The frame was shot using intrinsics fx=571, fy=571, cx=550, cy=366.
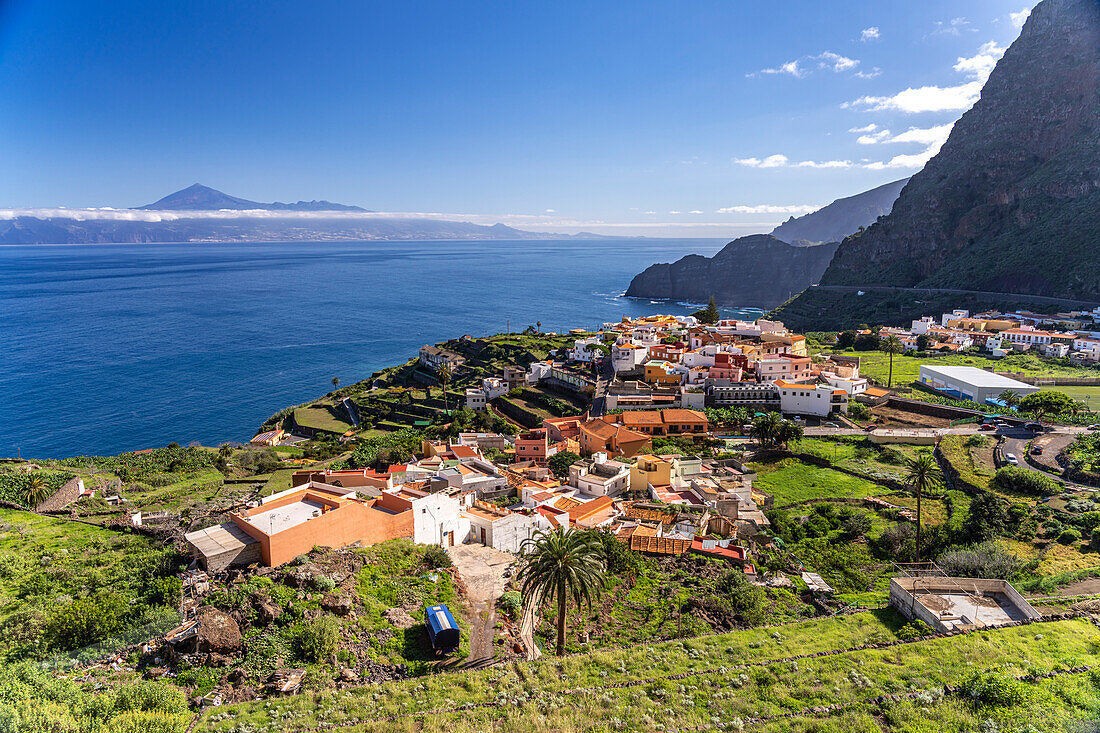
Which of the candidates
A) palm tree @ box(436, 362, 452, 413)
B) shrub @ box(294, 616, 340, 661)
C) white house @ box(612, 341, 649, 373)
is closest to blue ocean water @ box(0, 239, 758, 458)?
palm tree @ box(436, 362, 452, 413)

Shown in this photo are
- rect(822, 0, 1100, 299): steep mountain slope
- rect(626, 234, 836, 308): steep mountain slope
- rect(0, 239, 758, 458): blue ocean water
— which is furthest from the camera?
rect(626, 234, 836, 308): steep mountain slope

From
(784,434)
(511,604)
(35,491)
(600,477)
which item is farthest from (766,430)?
(35,491)

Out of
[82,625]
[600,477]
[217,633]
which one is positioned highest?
[82,625]

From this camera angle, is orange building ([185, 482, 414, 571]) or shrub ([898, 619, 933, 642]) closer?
shrub ([898, 619, 933, 642])

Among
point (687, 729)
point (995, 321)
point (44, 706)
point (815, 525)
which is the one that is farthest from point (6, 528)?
point (995, 321)

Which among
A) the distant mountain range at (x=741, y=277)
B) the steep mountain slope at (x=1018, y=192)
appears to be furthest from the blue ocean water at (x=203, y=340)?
the steep mountain slope at (x=1018, y=192)

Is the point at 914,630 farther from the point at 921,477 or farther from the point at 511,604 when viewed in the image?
the point at 921,477

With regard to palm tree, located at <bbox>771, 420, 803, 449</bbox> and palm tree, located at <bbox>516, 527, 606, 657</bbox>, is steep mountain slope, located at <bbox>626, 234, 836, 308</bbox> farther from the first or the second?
palm tree, located at <bbox>516, 527, 606, 657</bbox>
